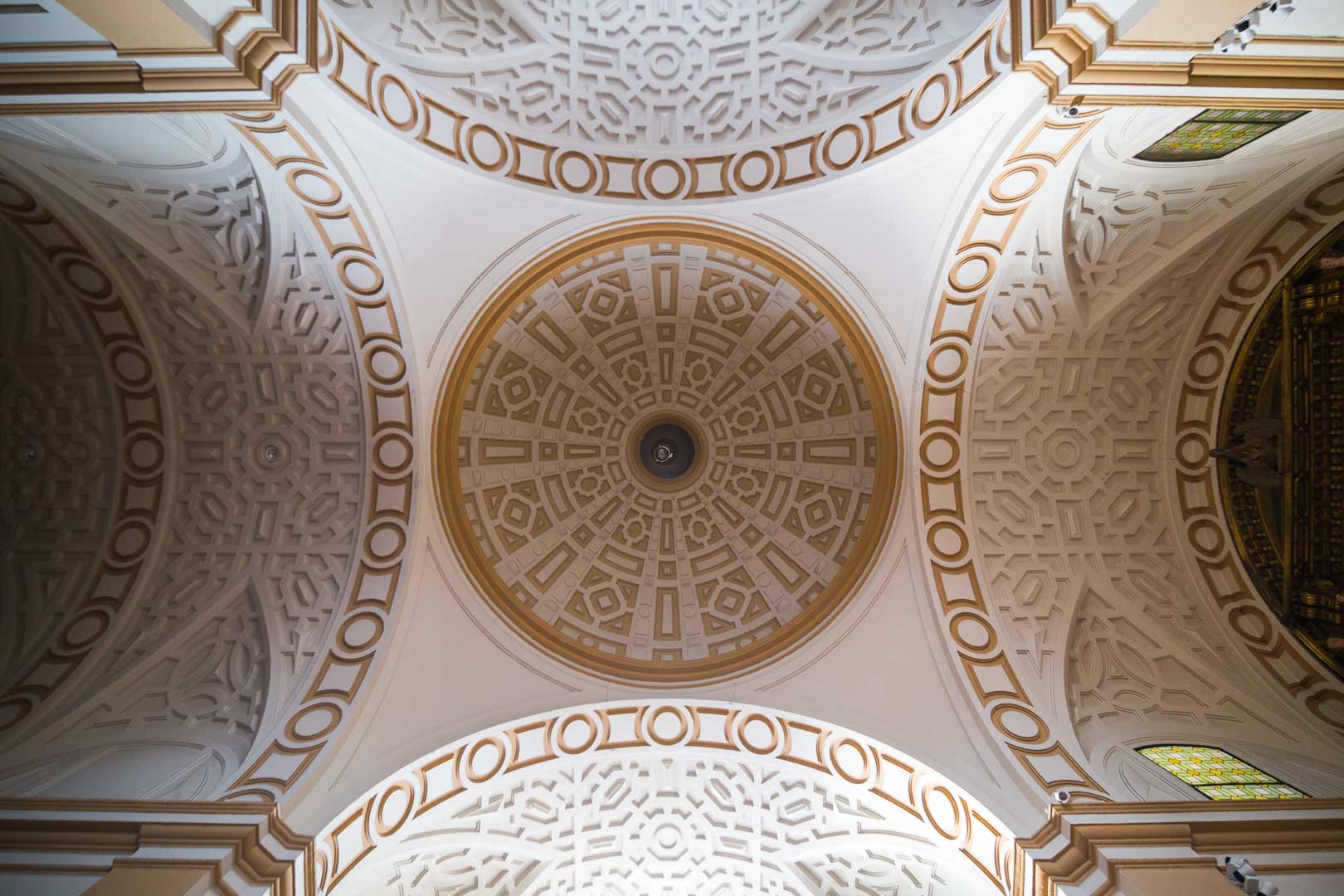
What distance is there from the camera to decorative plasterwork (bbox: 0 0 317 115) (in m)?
6.02

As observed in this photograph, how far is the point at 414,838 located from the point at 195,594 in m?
4.44

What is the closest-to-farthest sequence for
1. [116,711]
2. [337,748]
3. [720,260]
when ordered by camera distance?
[337,748], [116,711], [720,260]

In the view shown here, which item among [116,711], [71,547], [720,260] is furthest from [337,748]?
[720,260]

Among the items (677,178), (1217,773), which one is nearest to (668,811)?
(1217,773)

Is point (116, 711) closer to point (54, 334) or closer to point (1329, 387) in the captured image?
point (54, 334)

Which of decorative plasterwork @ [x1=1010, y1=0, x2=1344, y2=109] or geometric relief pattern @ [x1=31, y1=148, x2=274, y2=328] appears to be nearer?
decorative plasterwork @ [x1=1010, y1=0, x2=1344, y2=109]

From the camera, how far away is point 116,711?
9.12m

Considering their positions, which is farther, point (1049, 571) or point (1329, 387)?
point (1049, 571)

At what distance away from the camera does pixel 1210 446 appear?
998 centimetres

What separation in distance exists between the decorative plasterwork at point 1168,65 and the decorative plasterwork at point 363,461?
7557mm

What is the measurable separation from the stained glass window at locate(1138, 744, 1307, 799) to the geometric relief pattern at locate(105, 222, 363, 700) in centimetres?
1052

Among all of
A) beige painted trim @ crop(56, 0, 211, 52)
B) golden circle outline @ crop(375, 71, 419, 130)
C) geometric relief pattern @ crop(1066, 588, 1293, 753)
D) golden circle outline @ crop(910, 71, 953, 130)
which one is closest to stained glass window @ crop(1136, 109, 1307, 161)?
golden circle outline @ crop(910, 71, 953, 130)

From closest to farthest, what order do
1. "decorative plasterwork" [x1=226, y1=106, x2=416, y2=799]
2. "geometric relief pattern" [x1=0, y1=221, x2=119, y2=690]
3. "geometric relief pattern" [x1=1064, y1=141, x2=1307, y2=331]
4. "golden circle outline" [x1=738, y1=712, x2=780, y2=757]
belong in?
"decorative plasterwork" [x1=226, y1=106, x2=416, y2=799]
"geometric relief pattern" [x1=1064, y1=141, x2=1307, y2=331]
"golden circle outline" [x1=738, y1=712, x2=780, y2=757]
"geometric relief pattern" [x1=0, y1=221, x2=119, y2=690]

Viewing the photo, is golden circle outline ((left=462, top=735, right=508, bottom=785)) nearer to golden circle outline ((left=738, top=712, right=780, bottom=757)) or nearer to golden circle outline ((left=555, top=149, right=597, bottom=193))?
golden circle outline ((left=738, top=712, right=780, bottom=757))
